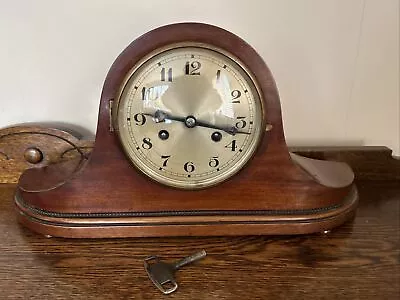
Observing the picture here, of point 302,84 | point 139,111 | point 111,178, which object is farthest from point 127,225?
point 302,84

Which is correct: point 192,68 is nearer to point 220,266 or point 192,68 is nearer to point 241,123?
point 241,123

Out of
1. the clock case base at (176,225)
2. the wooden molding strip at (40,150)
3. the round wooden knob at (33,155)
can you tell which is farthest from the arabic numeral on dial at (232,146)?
the round wooden knob at (33,155)

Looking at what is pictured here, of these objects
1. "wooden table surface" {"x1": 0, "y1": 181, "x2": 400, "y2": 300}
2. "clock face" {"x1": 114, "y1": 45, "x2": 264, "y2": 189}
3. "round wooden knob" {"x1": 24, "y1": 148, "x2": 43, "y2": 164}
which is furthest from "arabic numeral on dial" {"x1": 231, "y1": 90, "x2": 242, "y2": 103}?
"round wooden knob" {"x1": 24, "y1": 148, "x2": 43, "y2": 164}

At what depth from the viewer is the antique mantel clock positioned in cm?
84

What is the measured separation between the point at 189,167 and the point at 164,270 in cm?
16

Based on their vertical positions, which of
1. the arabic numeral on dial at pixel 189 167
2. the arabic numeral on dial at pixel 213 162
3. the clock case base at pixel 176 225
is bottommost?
the clock case base at pixel 176 225

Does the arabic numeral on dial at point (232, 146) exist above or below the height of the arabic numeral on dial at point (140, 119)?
below

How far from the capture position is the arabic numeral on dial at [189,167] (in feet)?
2.89

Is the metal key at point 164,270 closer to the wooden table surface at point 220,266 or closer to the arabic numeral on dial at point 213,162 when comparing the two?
the wooden table surface at point 220,266

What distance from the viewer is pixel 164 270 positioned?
831mm

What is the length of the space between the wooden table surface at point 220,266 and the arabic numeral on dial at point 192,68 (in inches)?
10.2

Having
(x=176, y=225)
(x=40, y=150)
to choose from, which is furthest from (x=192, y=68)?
(x=40, y=150)

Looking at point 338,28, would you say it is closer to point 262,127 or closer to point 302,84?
point 302,84

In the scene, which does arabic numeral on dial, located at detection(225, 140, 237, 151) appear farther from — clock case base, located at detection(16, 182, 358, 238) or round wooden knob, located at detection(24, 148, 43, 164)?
round wooden knob, located at detection(24, 148, 43, 164)
